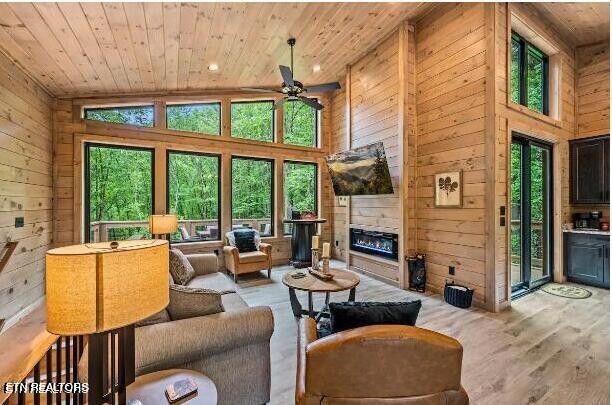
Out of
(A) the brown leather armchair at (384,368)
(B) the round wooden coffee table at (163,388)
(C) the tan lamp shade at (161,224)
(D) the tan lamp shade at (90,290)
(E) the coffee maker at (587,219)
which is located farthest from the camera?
(E) the coffee maker at (587,219)

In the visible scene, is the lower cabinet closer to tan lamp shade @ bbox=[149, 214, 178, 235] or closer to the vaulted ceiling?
the vaulted ceiling

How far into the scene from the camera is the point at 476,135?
356 centimetres

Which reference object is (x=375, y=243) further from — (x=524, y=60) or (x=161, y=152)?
(x=161, y=152)

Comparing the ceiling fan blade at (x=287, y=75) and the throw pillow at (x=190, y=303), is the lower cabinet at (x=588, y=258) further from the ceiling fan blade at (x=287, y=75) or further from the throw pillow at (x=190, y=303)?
the throw pillow at (x=190, y=303)

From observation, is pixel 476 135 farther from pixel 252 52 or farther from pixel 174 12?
pixel 174 12

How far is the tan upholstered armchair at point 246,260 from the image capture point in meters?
4.65

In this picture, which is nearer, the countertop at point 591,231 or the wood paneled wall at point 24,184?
the wood paneled wall at point 24,184

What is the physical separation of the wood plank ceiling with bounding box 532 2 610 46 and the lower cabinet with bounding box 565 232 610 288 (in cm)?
315

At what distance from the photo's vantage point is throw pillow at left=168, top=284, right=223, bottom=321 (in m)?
1.79

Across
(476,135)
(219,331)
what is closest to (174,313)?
(219,331)

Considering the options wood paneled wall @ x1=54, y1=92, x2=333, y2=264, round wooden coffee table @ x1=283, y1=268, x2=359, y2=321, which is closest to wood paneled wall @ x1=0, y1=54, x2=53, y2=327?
wood paneled wall @ x1=54, y1=92, x2=333, y2=264

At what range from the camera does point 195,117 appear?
5.49 metres

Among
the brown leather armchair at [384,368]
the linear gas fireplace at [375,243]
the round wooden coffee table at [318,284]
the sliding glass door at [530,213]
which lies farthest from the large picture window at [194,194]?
the sliding glass door at [530,213]

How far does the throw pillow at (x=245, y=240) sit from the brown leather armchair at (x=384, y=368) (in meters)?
4.04
